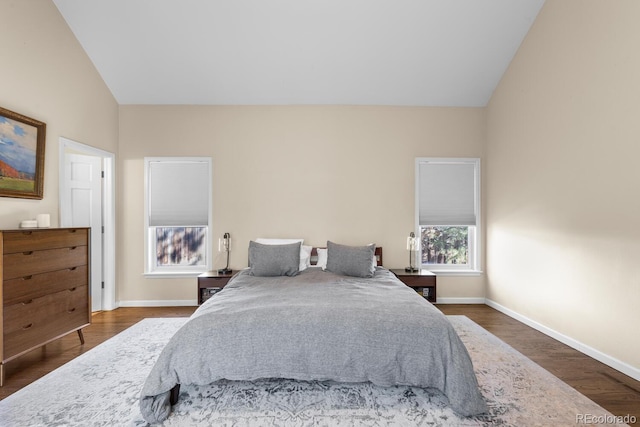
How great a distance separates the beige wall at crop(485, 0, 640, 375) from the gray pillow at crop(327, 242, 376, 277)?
1.96 m

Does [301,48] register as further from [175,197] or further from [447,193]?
[447,193]

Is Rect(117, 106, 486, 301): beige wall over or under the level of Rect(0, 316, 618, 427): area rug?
over

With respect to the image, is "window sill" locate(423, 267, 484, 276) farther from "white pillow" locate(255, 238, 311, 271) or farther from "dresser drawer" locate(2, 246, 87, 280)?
"dresser drawer" locate(2, 246, 87, 280)

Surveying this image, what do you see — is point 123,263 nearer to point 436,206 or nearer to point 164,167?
point 164,167

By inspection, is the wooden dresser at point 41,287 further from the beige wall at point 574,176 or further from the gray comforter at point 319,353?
the beige wall at point 574,176

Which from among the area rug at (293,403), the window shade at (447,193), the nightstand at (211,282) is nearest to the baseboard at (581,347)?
the area rug at (293,403)

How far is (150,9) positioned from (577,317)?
556 centimetres

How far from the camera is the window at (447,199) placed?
4531 mm

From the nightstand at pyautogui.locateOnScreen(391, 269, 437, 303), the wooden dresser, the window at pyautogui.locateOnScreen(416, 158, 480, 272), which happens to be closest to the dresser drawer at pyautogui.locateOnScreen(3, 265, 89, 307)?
the wooden dresser

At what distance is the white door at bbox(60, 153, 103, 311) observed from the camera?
392 centimetres

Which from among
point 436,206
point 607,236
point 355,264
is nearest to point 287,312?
point 355,264

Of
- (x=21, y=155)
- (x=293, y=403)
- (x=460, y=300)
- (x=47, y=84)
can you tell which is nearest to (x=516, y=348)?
(x=460, y=300)

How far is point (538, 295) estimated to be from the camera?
11.6 feet

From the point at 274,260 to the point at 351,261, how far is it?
0.91 m
